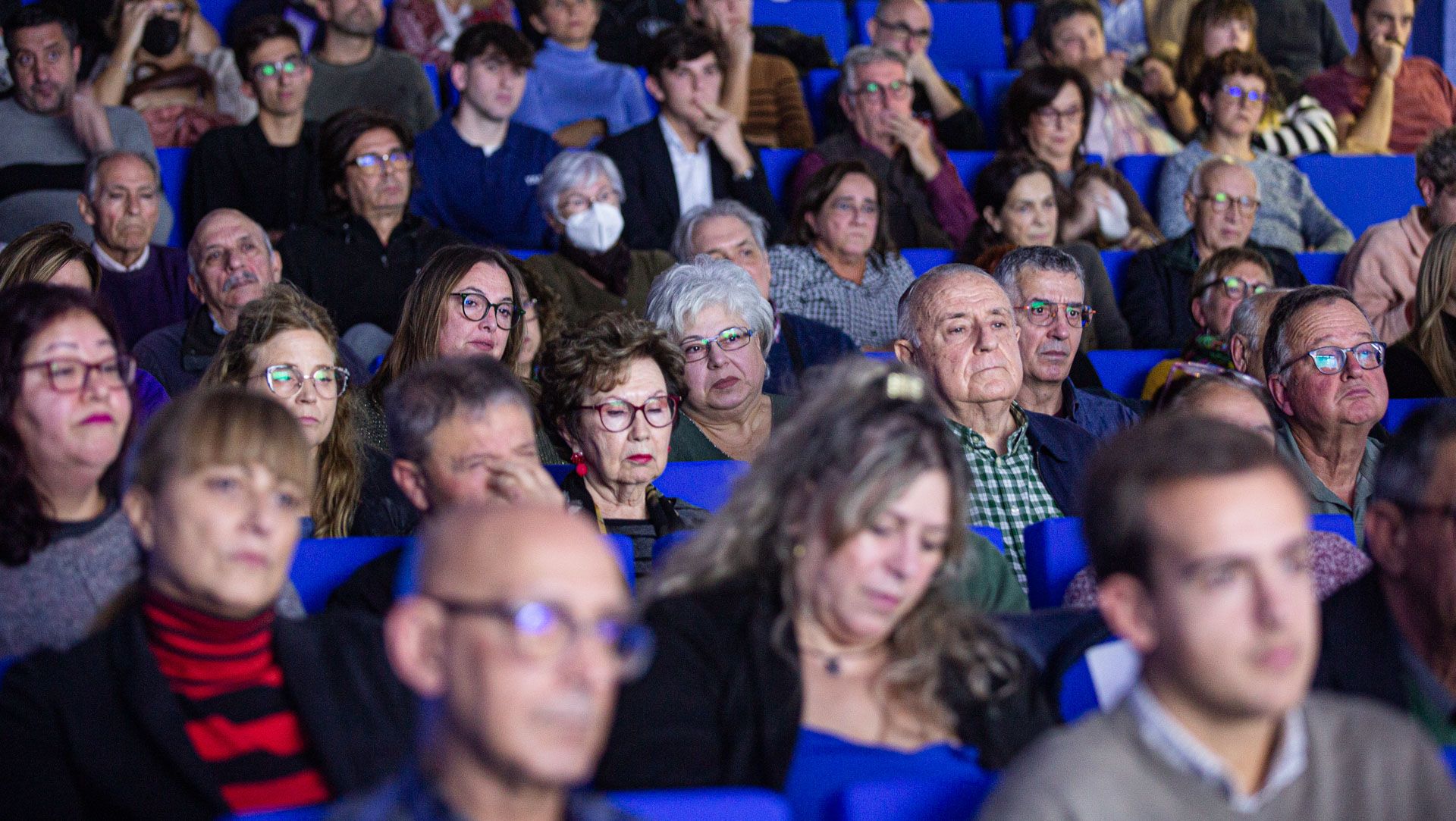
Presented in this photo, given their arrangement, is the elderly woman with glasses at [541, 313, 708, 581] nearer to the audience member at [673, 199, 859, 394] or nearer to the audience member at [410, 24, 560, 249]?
the audience member at [673, 199, 859, 394]

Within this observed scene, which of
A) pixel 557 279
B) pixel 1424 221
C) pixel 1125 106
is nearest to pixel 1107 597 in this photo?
pixel 557 279

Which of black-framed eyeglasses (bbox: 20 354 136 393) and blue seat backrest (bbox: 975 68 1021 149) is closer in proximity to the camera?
black-framed eyeglasses (bbox: 20 354 136 393)

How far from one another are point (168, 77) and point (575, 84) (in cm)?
119

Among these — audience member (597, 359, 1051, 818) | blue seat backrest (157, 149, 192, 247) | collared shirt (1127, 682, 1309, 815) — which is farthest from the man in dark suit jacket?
collared shirt (1127, 682, 1309, 815)

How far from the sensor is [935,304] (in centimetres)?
275

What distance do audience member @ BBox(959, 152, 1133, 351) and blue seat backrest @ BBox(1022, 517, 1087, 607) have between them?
2.00 m

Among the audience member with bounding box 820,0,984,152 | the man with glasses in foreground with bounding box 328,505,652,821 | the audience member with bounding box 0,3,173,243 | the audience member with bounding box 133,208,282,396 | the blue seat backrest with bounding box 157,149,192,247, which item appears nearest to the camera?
the man with glasses in foreground with bounding box 328,505,652,821

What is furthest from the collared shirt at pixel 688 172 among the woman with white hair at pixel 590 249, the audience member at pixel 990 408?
the audience member at pixel 990 408

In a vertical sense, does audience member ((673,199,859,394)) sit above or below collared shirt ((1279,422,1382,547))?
above

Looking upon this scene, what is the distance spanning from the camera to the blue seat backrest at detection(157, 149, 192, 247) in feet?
13.4

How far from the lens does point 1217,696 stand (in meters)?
1.19

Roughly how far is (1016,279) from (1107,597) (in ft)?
6.73

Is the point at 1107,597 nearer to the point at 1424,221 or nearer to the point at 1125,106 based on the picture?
the point at 1424,221

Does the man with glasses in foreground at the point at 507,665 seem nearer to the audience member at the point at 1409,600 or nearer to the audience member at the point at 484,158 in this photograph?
the audience member at the point at 1409,600
